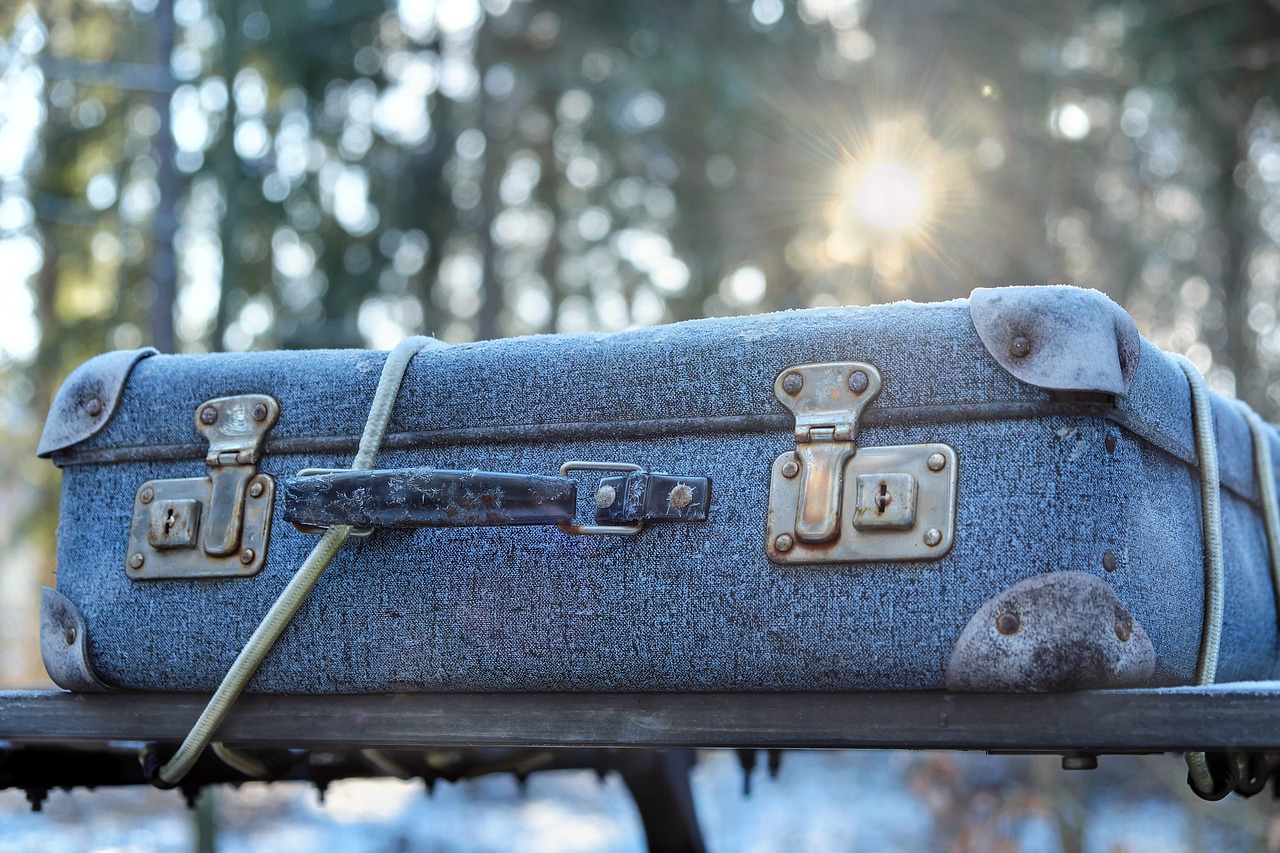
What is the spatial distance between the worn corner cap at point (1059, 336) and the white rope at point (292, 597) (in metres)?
0.56

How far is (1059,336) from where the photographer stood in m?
0.95

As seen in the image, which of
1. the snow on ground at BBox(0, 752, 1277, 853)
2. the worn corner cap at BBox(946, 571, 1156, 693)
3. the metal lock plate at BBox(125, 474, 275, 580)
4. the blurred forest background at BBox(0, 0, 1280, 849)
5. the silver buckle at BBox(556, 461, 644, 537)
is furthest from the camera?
the blurred forest background at BBox(0, 0, 1280, 849)

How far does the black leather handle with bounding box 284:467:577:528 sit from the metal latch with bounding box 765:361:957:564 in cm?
19

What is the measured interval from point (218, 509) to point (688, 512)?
51cm

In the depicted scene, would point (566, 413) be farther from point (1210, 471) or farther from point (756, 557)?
point (1210, 471)

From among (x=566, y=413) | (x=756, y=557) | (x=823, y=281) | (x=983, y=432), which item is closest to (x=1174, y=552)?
(x=983, y=432)

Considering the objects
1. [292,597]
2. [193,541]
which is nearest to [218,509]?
[193,541]

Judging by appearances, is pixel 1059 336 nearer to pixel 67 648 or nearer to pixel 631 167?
pixel 67 648

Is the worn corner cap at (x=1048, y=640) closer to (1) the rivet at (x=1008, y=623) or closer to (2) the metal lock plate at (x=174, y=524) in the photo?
(1) the rivet at (x=1008, y=623)

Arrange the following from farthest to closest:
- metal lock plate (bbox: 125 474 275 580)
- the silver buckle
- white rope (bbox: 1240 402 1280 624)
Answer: white rope (bbox: 1240 402 1280 624)
metal lock plate (bbox: 125 474 275 580)
the silver buckle

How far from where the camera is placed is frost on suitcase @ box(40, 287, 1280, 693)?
97cm

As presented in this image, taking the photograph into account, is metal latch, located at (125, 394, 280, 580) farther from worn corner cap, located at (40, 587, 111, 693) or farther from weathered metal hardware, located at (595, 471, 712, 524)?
weathered metal hardware, located at (595, 471, 712, 524)

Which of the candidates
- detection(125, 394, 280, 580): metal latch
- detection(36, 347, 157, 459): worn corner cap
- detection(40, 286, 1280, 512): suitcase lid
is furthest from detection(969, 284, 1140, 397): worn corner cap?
detection(36, 347, 157, 459): worn corner cap

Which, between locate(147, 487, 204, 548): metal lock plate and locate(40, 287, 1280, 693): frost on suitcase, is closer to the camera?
locate(40, 287, 1280, 693): frost on suitcase
